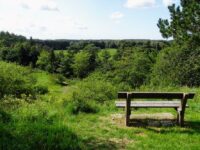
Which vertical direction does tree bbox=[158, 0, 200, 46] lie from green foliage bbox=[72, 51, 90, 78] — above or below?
above

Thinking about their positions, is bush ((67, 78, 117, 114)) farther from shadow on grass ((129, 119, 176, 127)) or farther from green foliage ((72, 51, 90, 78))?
green foliage ((72, 51, 90, 78))

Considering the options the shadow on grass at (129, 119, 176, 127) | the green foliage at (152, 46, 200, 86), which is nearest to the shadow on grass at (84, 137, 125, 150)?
the shadow on grass at (129, 119, 176, 127)

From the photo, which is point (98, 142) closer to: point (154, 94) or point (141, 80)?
point (154, 94)

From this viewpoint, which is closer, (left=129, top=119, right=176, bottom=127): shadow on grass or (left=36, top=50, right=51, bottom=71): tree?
(left=129, top=119, right=176, bottom=127): shadow on grass

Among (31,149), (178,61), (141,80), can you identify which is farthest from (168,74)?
(31,149)

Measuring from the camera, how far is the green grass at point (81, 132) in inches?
276

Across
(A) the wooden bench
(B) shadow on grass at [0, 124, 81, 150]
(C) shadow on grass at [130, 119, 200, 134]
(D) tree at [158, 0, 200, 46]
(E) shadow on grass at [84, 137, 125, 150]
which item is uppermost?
(D) tree at [158, 0, 200, 46]

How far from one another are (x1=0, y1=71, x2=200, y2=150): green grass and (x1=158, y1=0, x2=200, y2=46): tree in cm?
1310

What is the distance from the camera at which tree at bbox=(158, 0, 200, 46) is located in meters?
21.9

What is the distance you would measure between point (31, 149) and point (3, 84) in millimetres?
16841

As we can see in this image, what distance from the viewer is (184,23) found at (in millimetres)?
22484

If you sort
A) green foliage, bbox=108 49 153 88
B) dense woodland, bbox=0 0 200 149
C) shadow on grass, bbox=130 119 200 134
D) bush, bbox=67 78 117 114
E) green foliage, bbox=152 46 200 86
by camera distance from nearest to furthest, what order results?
dense woodland, bbox=0 0 200 149
shadow on grass, bbox=130 119 200 134
bush, bbox=67 78 117 114
green foliage, bbox=152 46 200 86
green foliage, bbox=108 49 153 88

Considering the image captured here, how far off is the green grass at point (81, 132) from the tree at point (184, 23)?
13.1m

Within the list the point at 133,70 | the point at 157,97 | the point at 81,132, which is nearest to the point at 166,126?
the point at 157,97
